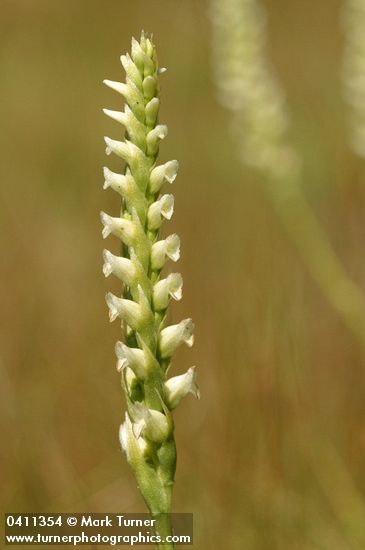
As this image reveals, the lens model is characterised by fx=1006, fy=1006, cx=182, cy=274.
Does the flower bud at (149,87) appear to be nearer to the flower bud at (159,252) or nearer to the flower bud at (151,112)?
the flower bud at (151,112)

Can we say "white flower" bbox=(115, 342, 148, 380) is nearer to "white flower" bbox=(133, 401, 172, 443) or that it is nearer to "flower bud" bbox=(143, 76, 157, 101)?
"white flower" bbox=(133, 401, 172, 443)

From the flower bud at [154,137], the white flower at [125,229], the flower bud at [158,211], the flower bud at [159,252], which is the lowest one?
the flower bud at [159,252]

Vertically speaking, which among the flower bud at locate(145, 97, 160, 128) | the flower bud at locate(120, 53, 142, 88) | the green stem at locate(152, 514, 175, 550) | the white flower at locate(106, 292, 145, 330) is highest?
the flower bud at locate(120, 53, 142, 88)

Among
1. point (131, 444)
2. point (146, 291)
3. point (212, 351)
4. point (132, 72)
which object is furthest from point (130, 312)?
point (212, 351)

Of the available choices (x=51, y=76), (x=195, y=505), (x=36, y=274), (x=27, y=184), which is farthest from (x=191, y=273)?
(x=51, y=76)

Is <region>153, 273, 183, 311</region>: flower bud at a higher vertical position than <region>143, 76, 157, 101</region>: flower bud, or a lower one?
lower

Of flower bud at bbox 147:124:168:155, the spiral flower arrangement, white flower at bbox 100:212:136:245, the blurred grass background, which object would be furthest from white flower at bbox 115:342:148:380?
the blurred grass background

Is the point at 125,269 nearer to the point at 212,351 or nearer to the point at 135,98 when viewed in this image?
the point at 135,98

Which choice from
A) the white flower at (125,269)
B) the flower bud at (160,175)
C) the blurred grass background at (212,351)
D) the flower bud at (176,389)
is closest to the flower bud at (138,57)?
the flower bud at (160,175)
